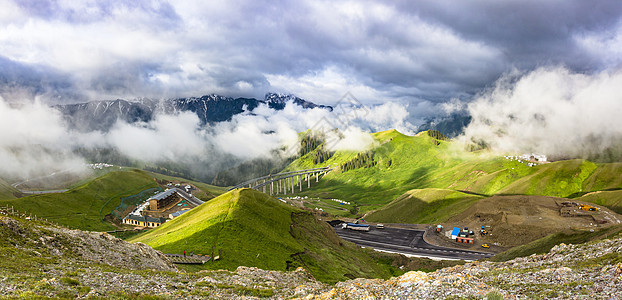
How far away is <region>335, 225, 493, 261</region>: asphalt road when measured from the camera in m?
127

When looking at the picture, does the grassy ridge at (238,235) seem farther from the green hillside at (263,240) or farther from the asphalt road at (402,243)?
the asphalt road at (402,243)

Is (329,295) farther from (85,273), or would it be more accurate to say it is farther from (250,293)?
(85,273)

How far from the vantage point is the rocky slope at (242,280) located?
24.4 m

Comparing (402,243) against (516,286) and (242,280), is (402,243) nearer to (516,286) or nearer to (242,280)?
(242,280)

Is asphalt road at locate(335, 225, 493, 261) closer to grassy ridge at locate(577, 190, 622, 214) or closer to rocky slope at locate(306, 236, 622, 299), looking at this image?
grassy ridge at locate(577, 190, 622, 214)

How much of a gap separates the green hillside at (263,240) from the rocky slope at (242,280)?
26.0 metres

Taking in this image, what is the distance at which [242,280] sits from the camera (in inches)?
1556

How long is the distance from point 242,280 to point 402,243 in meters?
122

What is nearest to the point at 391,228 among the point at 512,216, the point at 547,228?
the point at 512,216

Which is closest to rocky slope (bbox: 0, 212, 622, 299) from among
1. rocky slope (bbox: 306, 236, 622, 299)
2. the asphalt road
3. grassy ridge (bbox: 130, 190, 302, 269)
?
rocky slope (bbox: 306, 236, 622, 299)

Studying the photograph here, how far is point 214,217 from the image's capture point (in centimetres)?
8912

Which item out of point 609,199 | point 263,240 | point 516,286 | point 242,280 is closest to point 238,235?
point 263,240

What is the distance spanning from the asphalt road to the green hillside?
2692 cm

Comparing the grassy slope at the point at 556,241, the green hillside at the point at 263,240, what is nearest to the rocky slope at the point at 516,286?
the green hillside at the point at 263,240
